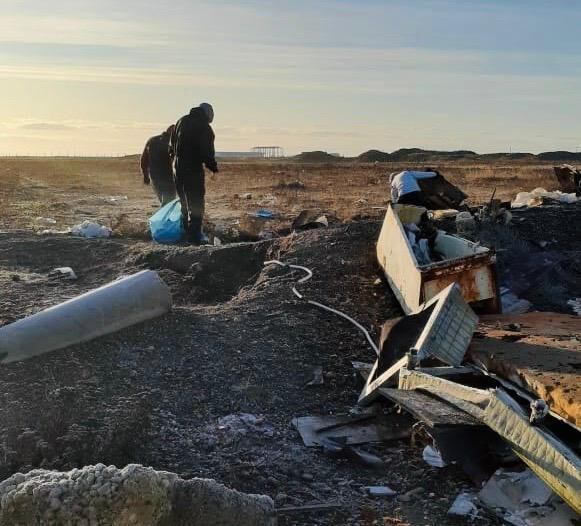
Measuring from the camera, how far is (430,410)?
12.9 ft

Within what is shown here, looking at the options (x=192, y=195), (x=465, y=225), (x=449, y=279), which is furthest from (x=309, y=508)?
(x=192, y=195)

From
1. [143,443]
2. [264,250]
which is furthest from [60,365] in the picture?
[264,250]

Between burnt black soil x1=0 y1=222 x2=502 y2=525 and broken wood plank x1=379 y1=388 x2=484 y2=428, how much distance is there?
1.01ft

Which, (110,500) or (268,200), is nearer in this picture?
(110,500)

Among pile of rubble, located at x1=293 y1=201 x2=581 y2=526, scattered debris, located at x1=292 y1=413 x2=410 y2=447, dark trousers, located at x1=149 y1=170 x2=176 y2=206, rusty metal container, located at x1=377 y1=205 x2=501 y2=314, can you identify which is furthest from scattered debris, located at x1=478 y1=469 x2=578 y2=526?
dark trousers, located at x1=149 y1=170 x2=176 y2=206

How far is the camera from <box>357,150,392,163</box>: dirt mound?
2689 inches

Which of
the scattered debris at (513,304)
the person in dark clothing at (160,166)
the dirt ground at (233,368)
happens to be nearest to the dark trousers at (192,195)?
the dirt ground at (233,368)

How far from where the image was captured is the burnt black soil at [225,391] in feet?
12.4

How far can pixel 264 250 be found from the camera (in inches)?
340

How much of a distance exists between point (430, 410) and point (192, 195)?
6150 millimetres

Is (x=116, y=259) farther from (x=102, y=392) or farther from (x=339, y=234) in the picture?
(x=102, y=392)

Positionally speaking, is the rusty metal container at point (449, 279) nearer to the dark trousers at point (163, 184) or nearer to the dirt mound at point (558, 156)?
the dark trousers at point (163, 184)

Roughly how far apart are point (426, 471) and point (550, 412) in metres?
0.74

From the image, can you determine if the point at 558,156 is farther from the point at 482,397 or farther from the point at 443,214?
the point at 482,397
